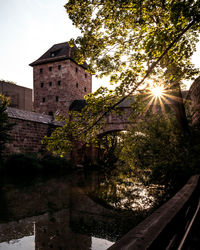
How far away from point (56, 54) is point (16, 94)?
11836 millimetres

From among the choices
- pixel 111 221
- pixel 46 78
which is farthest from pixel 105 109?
pixel 46 78

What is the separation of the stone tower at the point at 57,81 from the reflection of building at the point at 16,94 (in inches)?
360

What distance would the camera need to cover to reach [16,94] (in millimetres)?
32375

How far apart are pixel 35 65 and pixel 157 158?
23.0m

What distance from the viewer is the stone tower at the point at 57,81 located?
22766 millimetres

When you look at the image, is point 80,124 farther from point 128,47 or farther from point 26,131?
point 26,131

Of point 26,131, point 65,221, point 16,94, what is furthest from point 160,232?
point 16,94

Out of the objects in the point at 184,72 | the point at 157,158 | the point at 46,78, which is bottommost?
the point at 157,158

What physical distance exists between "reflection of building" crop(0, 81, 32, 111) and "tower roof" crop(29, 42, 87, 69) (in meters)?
9.32

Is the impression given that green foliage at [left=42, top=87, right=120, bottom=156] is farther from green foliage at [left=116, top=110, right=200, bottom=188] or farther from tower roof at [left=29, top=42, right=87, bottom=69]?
tower roof at [left=29, top=42, right=87, bottom=69]

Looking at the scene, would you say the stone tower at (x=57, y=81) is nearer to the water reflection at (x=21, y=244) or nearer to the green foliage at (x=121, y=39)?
the green foliage at (x=121, y=39)

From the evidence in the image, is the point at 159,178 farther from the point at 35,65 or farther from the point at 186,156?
the point at 35,65

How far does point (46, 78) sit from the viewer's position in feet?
79.2

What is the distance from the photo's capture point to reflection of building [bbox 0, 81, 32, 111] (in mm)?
31734
